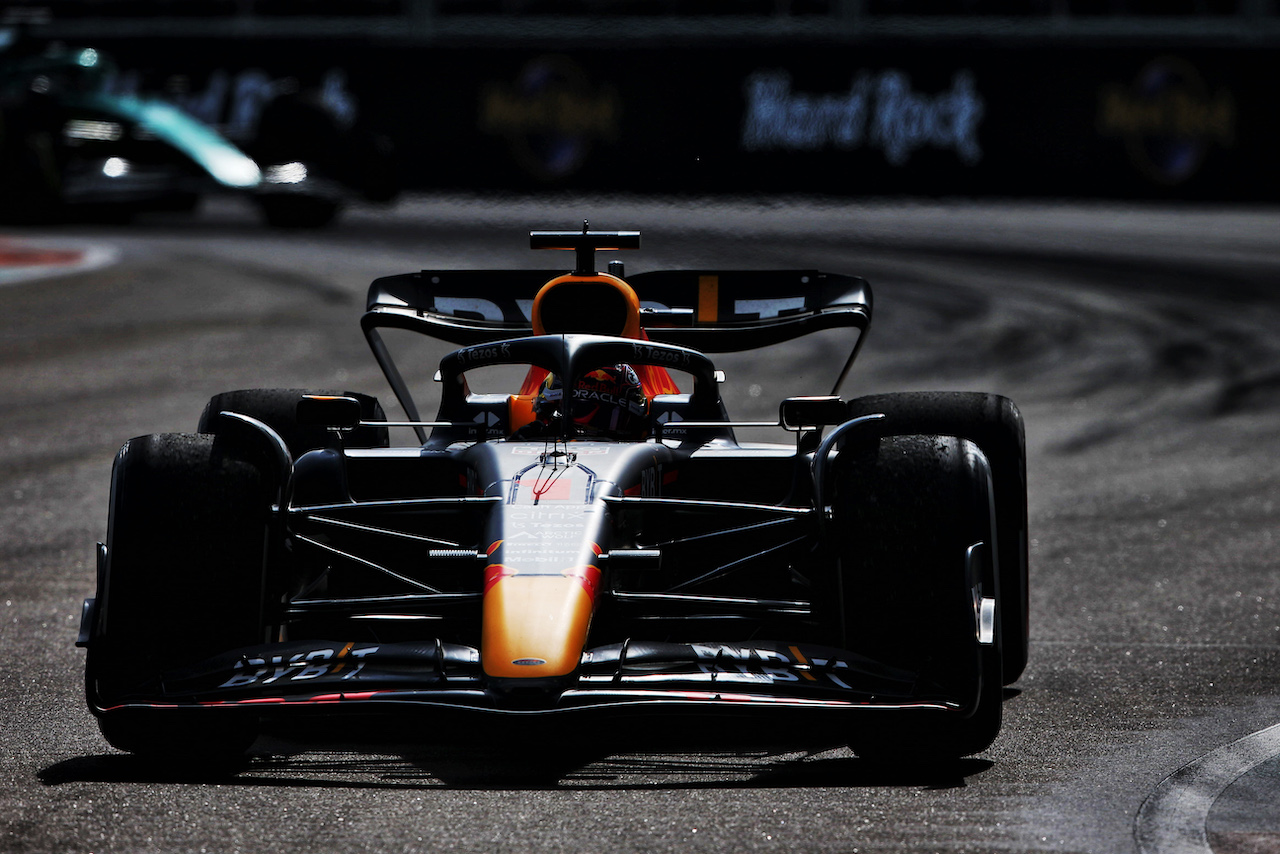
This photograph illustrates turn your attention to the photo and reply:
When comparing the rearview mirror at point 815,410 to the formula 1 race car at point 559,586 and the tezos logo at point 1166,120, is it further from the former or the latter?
the tezos logo at point 1166,120

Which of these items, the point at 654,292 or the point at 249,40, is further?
the point at 249,40

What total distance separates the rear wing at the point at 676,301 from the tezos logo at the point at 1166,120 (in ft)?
62.0

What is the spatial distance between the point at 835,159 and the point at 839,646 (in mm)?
21234

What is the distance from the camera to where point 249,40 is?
90.7ft

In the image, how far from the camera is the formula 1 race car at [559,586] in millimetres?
4438

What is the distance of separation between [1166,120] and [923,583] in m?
21.5

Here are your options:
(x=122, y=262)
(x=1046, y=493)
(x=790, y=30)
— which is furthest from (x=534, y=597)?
(x=790, y=30)

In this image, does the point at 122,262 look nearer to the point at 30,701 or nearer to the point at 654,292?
the point at 654,292

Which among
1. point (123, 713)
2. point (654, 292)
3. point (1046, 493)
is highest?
point (654, 292)

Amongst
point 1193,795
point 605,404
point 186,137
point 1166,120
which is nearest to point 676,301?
point 605,404

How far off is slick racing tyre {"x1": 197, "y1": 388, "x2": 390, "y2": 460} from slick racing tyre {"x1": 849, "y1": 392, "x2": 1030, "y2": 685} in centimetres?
160

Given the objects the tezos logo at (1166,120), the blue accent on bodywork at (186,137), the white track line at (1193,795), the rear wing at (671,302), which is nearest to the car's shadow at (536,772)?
the white track line at (1193,795)

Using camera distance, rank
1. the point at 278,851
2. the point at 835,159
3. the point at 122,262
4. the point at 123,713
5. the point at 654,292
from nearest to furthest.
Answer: the point at 278,851 < the point at 123,713 < the point at 654,292 < the point at 122,262 < the point at 835,159

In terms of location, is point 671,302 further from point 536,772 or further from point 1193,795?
point 1193,795
